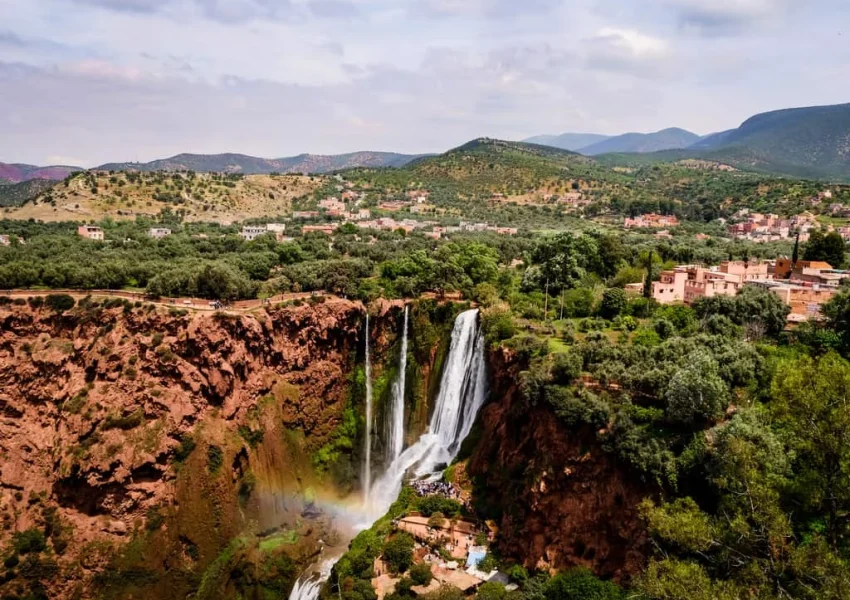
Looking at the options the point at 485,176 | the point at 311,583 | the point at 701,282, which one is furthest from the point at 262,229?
the point at 485,176

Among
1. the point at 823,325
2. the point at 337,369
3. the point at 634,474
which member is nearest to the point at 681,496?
the point at 634,474

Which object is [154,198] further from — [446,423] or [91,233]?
[446,423]

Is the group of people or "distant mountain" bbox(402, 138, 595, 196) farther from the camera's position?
"distant mountain" bbox(402, 138, 595, 196)

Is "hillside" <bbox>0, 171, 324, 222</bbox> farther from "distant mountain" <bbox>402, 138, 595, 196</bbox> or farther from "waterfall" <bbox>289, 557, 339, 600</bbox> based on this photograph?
"waterfall" <bbox>289, 557, 339, 600</bbox>

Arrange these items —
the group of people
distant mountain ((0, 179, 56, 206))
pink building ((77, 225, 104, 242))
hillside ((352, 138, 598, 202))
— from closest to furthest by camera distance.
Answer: the group of people, pink building ((77, 225, 104, 242)), hillside ((352, 138, 598, 202)), distant mountain ((0, 179, 56, 206))

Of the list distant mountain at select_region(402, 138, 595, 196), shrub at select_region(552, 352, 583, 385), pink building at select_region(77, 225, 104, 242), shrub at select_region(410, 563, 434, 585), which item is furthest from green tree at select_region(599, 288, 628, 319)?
distant mountain at select_region(402, 138, 595, 196)
